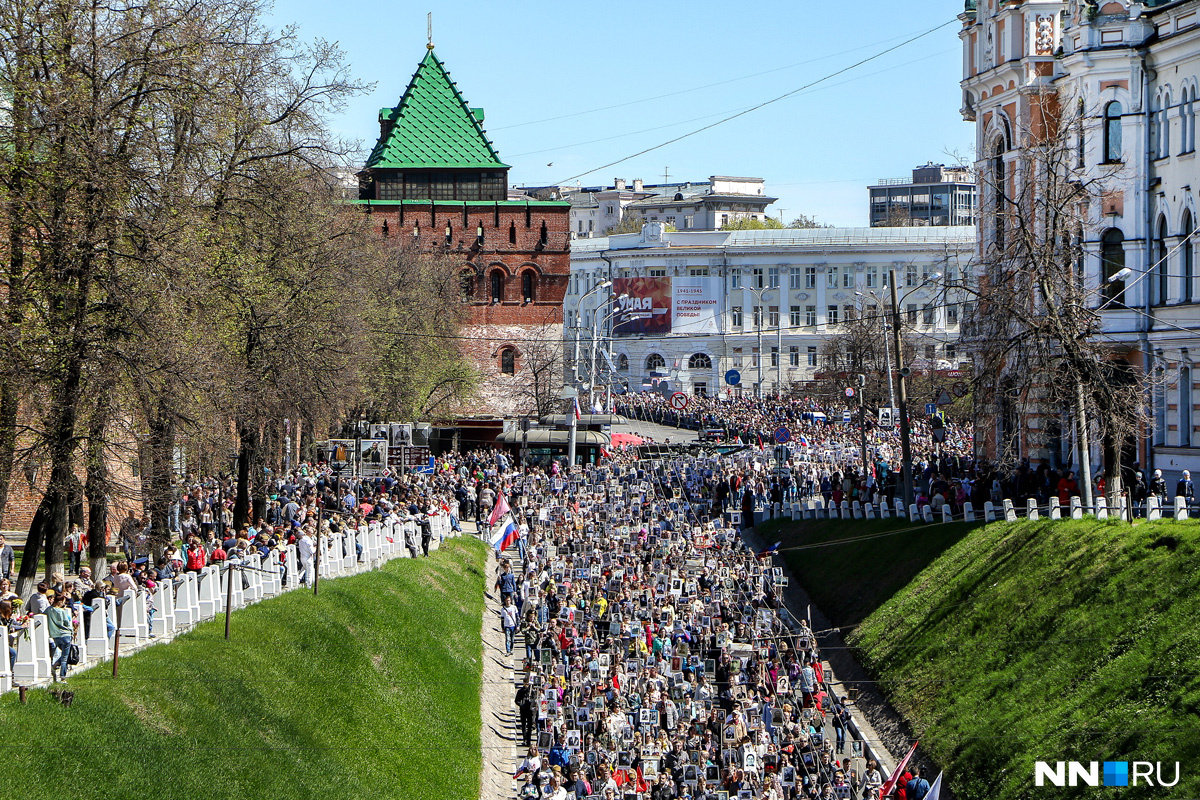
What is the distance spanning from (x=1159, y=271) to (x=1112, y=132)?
12.5ft

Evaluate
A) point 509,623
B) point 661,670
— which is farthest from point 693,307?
point 661,670

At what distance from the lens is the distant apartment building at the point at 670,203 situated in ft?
535

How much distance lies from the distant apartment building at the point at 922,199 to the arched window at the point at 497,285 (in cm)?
7463

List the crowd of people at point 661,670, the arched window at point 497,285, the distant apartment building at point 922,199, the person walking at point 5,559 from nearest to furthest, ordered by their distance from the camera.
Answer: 1. the crowd of people at point 661,670
2. the person walking at point 5,559
3. the arched window at point 497,285
4. the distant apartment building at point 922,199

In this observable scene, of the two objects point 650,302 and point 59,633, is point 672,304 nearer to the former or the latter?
point 650,302

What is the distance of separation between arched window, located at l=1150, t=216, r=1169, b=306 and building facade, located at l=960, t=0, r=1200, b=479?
0.03 metres

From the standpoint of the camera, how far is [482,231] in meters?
76.4

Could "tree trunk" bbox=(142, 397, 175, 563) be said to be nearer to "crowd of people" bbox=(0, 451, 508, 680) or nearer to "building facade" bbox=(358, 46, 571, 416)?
"crowd of people" bbox=(0, 451, 508, 680)

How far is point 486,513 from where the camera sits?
4484 centimetres

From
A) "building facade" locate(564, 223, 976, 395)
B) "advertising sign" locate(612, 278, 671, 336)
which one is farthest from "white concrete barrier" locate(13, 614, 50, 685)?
"advertising sign" locate(612, 278, 671, 336)

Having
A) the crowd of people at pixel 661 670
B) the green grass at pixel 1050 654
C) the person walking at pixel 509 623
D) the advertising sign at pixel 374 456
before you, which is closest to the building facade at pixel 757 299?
the advertising sign at pixel 374 456

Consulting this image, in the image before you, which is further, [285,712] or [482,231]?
[482,231]

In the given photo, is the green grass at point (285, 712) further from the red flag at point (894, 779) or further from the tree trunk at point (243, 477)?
the red flag at point (894, 779)

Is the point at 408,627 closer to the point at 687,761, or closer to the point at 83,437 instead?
the point at 687,761
